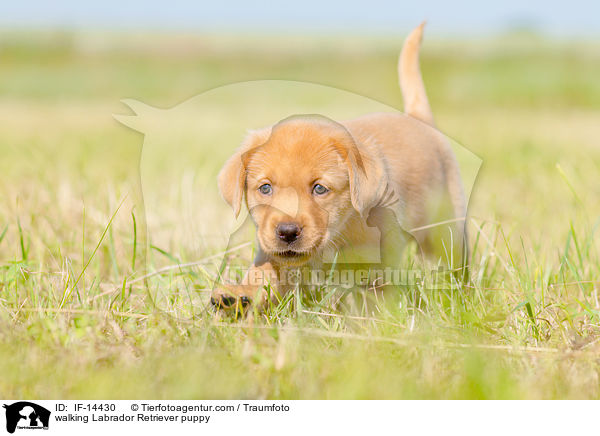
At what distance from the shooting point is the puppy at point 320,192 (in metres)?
2.68

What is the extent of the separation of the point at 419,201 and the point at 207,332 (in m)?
1.29

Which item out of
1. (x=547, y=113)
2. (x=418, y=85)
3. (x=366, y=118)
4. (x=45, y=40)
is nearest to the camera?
(x=366, y=118)

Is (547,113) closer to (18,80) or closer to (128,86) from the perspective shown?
(128,86)

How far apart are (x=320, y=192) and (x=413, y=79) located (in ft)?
3.92

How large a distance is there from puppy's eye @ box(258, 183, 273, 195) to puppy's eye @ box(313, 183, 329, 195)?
0.17m

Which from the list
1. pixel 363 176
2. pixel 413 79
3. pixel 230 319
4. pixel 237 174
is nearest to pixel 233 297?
pixel 230 319

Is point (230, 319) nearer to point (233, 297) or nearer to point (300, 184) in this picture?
point (233, 297)

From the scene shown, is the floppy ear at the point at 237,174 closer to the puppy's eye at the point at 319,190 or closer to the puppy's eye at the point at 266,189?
the puppy's eye at the point at 266,189

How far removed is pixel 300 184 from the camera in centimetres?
270

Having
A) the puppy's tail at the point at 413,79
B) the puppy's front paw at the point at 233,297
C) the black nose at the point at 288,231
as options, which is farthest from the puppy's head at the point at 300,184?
the puppy's tail at the point at 413,79

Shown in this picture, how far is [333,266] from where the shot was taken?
2.72 m

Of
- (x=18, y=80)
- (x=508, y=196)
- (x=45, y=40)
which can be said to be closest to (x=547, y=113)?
(x=508, y=196)
